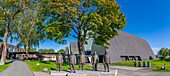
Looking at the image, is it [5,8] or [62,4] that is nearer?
[62,4]

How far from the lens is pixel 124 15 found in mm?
23844

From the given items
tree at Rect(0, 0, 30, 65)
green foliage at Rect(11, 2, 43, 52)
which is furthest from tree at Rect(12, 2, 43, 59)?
tree at Rect(0, 0, 30, 65)

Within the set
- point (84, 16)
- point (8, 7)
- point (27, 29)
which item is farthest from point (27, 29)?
point (84, 16)

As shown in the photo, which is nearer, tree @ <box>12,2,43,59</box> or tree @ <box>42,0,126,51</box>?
tree @ <box>42,0,126,51</box>

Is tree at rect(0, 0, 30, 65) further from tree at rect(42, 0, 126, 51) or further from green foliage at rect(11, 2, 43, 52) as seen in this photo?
green foliage at rect(11, 2, 43, 52)

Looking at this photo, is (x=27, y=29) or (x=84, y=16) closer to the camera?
(x=84, y=16)

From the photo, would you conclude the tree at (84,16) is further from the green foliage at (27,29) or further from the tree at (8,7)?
the green foliage at (27,29)

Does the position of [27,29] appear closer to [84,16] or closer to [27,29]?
[27,29]

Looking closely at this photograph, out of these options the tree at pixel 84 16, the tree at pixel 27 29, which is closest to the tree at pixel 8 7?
the tree at pixel 84 16

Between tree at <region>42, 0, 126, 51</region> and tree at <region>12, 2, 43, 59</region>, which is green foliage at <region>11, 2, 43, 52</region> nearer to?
tree at <region>12, 2, 43, 59</region>

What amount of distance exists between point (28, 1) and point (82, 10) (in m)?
10.5

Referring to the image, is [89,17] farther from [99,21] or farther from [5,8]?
[5,8]

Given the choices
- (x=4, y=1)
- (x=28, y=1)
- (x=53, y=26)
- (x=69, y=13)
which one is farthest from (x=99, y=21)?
(x=4, y=1)

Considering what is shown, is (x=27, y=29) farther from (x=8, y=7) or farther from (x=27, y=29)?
(x=8, y=7)
